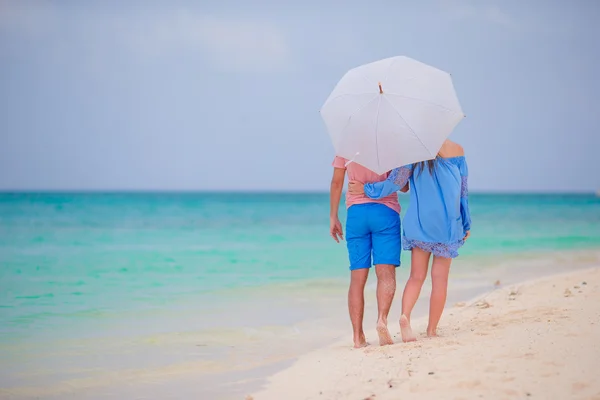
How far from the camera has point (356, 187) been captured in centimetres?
461

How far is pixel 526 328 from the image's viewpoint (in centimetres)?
432

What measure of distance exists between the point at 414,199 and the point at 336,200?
56 centimetres

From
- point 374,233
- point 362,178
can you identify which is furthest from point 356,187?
Answer: point 374,233

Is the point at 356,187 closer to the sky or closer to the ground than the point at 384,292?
closer to the sky

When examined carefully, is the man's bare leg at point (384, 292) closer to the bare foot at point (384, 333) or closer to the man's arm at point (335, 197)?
the bare foot at point (384, 333)

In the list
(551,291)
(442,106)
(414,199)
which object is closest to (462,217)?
(414,199)

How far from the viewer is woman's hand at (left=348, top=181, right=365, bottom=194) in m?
4.59

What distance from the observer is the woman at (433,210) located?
4426mm

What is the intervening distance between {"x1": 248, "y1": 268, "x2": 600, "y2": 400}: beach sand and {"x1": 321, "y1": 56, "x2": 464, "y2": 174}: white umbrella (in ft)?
3.94

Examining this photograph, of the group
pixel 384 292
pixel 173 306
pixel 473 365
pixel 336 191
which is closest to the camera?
pixel 473 365

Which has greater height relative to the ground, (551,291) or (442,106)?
(442,106)

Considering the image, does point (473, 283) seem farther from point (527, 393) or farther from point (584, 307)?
point (527, 393)

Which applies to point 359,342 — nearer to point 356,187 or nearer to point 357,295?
point 357,295

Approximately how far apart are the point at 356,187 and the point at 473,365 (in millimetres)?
1563
